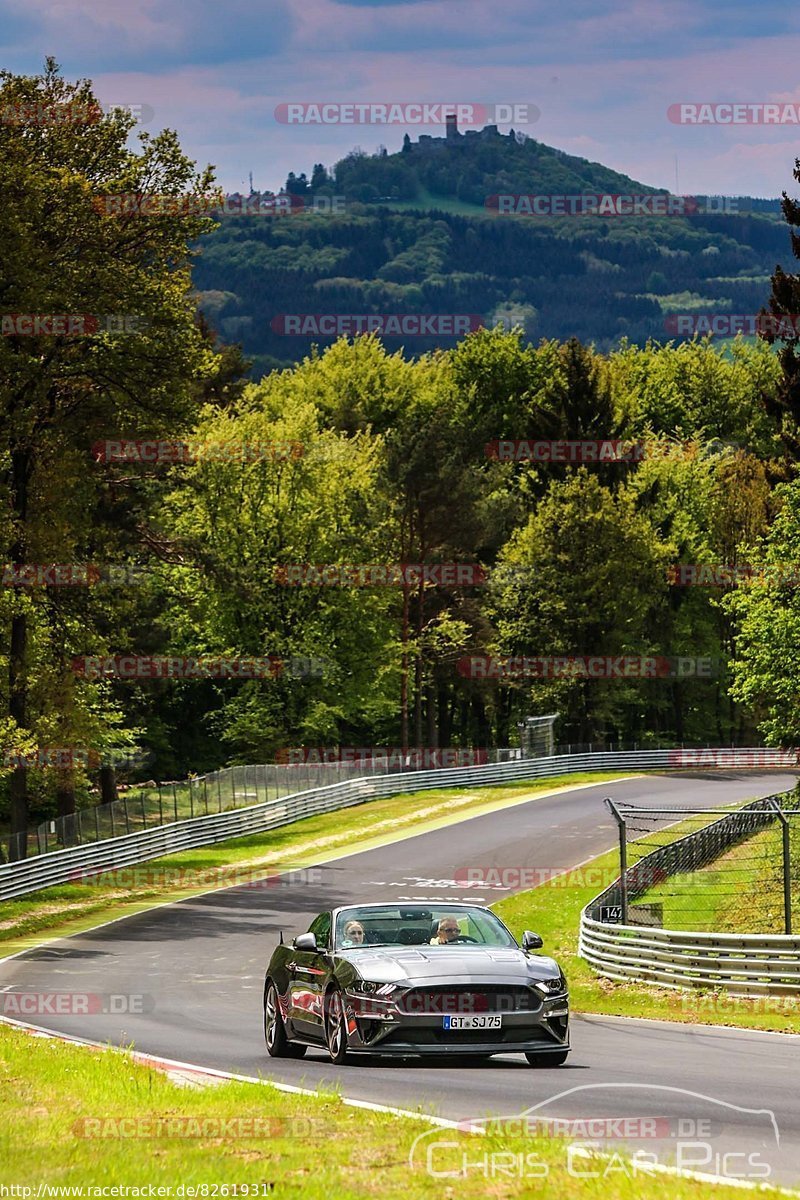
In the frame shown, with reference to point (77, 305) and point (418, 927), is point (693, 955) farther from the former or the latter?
point (77, 305)

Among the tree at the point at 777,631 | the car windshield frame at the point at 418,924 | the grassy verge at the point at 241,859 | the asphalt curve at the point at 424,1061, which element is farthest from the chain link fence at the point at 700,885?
the grassy verge at the point at 241,859

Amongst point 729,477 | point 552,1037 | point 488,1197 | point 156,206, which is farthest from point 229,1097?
point 729,477

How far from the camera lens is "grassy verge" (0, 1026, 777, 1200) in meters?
8.09

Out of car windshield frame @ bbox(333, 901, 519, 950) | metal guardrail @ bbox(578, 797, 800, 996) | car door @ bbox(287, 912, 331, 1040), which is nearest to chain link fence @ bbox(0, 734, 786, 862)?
metal guardrail @ bbox(578, 797, 800, 996)

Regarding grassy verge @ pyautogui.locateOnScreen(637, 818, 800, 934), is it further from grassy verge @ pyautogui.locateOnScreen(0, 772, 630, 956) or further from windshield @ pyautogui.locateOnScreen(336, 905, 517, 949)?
windshield @ pyautogui.locateOnScreen(336, 905, 517, 949)

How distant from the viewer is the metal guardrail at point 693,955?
21219 millimetres

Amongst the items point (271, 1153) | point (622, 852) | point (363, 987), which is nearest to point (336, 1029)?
point (363, 987)

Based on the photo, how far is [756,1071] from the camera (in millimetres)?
13547

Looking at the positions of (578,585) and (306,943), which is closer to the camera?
(306,943)

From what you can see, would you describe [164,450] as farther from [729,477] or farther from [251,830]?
[729,477]

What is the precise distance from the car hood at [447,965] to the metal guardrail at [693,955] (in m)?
7.36

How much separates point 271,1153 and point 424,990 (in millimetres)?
4463

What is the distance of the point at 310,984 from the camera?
14906 mm

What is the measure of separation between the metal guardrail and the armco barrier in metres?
17.1
